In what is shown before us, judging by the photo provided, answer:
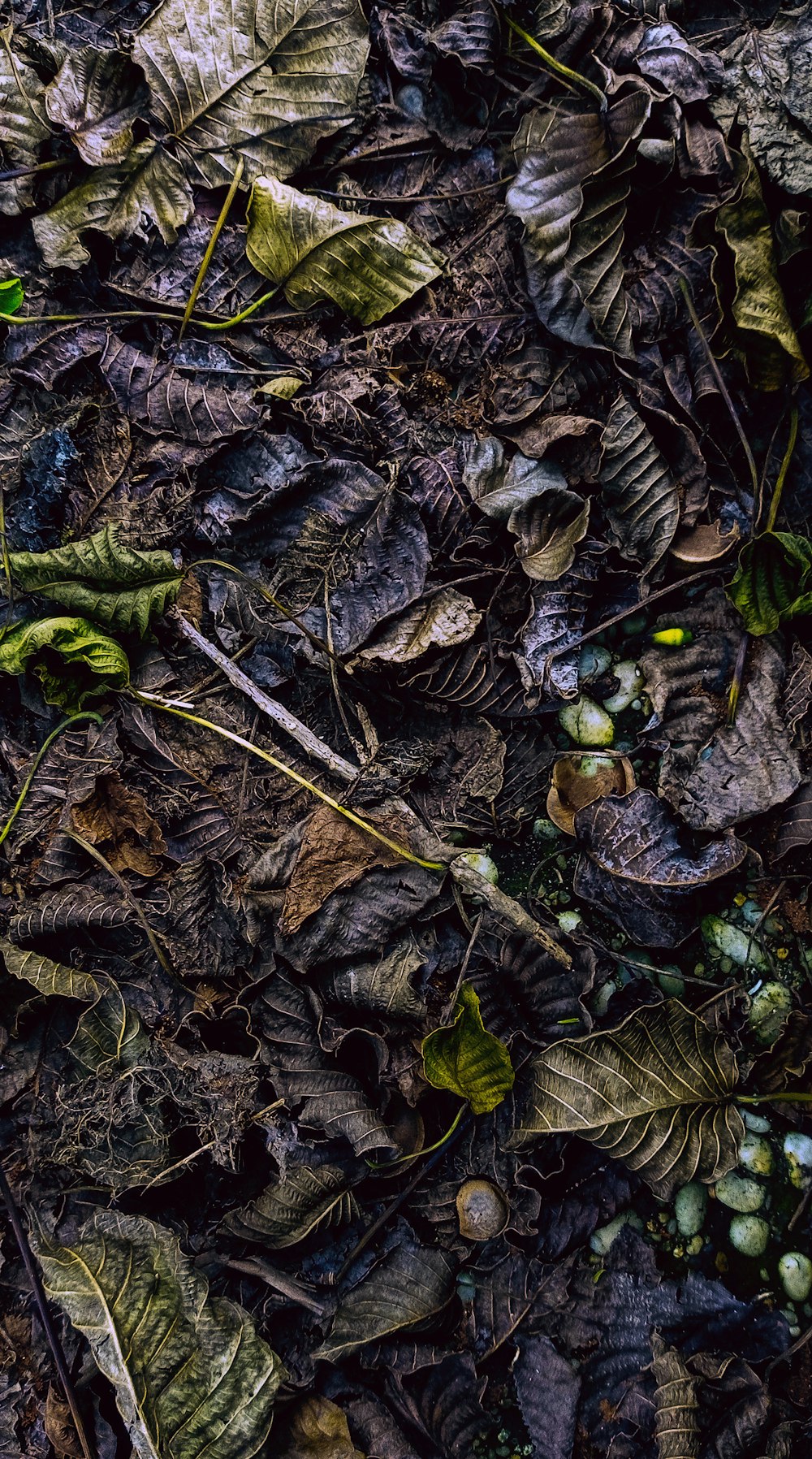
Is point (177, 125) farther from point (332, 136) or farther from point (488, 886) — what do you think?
point (488, 886)

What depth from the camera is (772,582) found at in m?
2.13

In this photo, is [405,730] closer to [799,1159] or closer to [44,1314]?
[799,1159]

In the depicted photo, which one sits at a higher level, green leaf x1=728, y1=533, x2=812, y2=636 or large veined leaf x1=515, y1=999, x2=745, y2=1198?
green leaf x1=728, y1=533, x2=812, y2=636

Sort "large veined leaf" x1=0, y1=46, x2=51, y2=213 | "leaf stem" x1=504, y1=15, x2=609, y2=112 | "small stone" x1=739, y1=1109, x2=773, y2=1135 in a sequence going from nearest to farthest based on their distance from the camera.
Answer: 1. "small stone" x1=739, y1=1109, x2=773, y2=1135
2. "leaf stem" x1=504, y1=15, x2=609, y2=112
3. "large veined leaf" x1=0, y1=46, x2=51, y2=213

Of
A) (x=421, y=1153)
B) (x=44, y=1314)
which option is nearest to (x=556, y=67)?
(x=421, y=1153)

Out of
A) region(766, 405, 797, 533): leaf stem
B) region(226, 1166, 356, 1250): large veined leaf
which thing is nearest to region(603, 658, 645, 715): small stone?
region(766, 405, 797, 533): leaf stem

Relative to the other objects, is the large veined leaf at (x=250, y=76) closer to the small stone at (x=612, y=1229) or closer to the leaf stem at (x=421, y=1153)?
the leaf stem at (x=421, y=1153)

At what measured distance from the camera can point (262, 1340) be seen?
2012 millimetres

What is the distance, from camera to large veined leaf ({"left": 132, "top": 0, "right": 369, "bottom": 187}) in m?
2.30

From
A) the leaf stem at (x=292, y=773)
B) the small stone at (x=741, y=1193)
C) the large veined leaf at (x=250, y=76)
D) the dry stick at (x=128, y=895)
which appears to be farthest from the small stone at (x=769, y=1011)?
the large veined leaf at (x=250, y=76)

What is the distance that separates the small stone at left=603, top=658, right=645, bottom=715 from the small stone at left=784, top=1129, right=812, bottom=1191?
1175 mm

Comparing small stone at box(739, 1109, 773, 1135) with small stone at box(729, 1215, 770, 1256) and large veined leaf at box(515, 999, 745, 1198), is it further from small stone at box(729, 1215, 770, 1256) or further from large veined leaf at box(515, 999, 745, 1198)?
small stone at box(729, 1215, 770, 1256)

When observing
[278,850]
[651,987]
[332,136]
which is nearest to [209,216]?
[332,136]

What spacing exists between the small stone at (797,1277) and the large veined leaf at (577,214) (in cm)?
236
